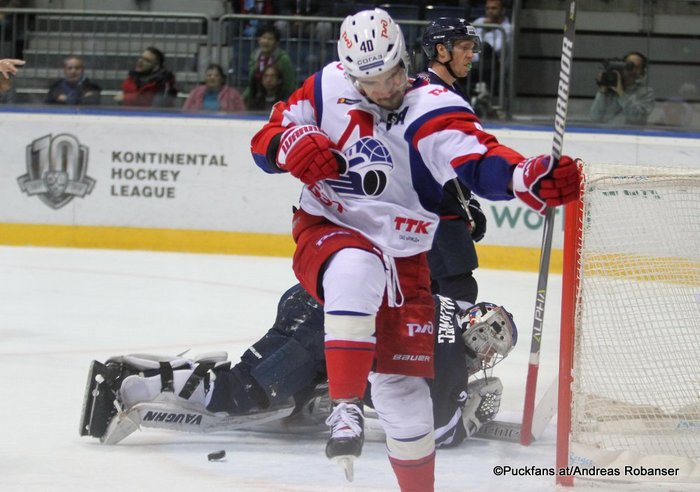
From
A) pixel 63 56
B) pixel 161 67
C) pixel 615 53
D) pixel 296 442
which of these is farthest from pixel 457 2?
pixel 296 442

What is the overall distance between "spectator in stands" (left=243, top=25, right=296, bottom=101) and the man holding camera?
1.95m

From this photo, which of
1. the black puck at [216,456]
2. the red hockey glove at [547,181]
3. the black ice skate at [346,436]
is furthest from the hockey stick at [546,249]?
the black puck at [216,456]

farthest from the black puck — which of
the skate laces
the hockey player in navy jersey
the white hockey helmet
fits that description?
the white hockey helmet

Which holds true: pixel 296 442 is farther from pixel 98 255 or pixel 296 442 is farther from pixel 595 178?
pixel 98 255

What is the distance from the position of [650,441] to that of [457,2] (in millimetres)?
5172

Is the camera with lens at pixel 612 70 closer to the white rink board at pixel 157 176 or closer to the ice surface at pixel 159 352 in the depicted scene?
the ice surface at pixel 159 352

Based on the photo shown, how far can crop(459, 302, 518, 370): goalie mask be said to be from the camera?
3.25 meters

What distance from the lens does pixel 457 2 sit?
25.5ft

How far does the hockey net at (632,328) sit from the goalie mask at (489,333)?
0.32 m

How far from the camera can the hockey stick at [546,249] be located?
2721 mm

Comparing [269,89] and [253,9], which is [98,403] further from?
[253,9]

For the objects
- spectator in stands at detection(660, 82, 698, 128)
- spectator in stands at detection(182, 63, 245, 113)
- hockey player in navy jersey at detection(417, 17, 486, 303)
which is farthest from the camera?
spectator in stands at detection(182, 63, 245, 113)

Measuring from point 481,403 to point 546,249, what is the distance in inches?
21.0

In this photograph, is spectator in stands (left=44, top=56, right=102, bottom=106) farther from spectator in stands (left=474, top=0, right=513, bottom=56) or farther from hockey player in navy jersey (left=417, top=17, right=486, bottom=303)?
hockey player in navy jersey (left=417, top=17, right=486, bottom=303)
